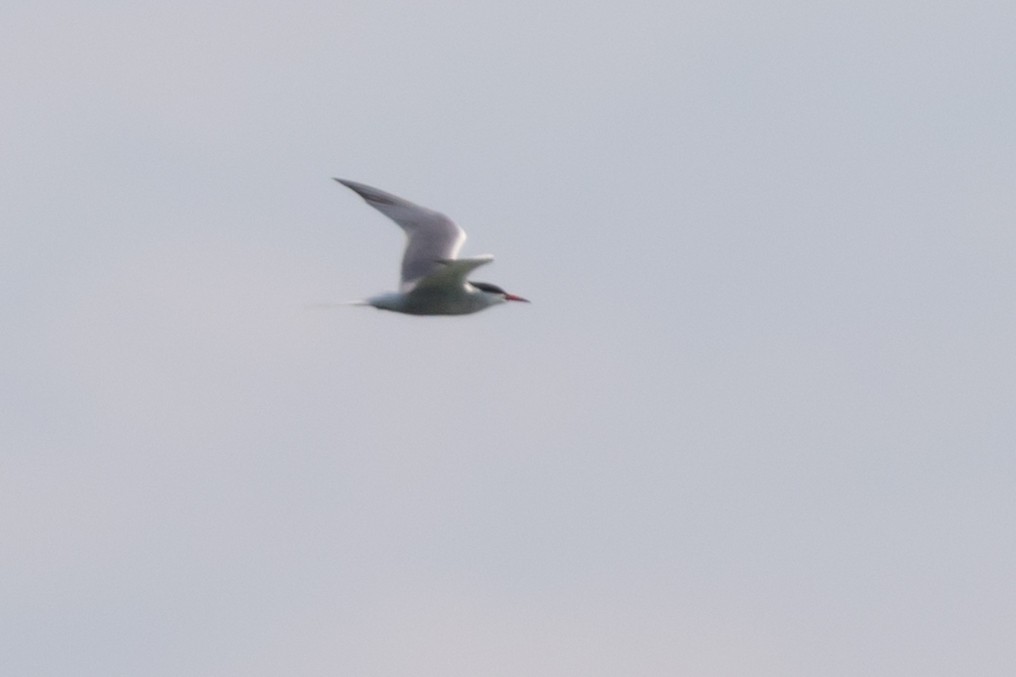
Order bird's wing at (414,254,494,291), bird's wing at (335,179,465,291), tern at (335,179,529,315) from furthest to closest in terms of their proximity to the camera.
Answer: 1. bird's wing at (335,179,465,291)
2. tern at (335,179,529,315)
3. bird's wing at (414,254,494,291)

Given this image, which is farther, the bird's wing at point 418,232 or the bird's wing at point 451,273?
the bird's wing at point 418,232

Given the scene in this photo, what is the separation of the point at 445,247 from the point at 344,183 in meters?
2.50

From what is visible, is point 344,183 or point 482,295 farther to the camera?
point 344,183

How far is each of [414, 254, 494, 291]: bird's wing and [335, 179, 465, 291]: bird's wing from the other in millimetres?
361

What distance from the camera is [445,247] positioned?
2964 centimetres

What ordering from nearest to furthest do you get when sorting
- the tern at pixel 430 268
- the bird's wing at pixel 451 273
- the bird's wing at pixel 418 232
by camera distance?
the bird's wing at pixel 451 273, the tern at pixel 430 268, the bird's wing at pixel 418 232

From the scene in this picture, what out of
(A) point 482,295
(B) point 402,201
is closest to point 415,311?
(A) point 482,295

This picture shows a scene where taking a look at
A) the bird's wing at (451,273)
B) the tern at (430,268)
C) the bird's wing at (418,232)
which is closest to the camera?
the bird's wing at (451,273)

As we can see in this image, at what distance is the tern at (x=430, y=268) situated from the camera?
27016 millimetres

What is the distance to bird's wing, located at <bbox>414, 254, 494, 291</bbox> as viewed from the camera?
25219 millimetres

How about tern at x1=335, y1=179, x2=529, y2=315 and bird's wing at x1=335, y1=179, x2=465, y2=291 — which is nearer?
tern at x1=335, y1=179, x2=529, y2=315

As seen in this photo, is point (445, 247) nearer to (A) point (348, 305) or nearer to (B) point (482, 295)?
(B) point (482, 295)

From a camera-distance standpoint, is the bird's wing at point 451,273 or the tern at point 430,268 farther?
the tern at point 430,268

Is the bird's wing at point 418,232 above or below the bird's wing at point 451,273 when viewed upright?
above
